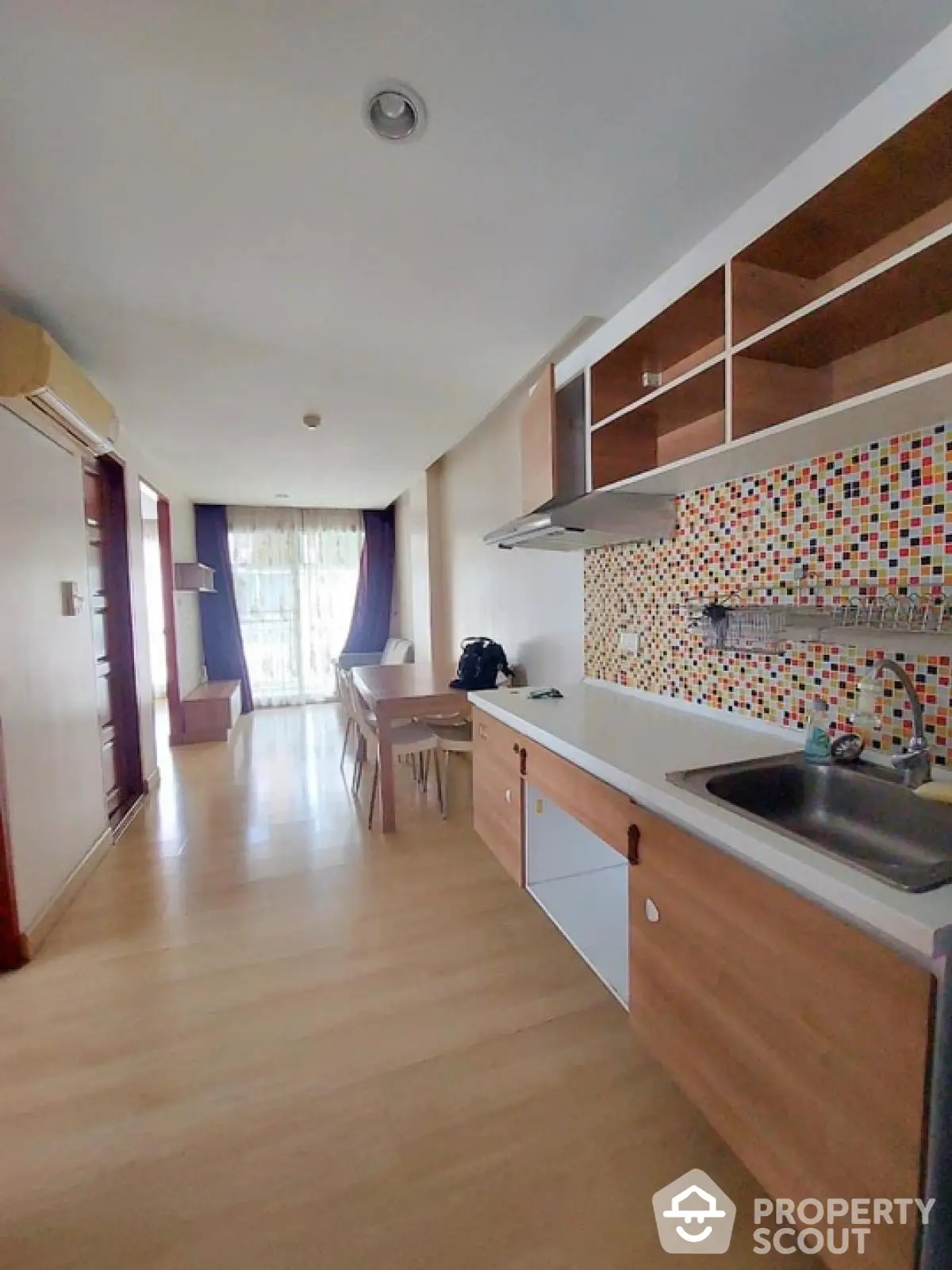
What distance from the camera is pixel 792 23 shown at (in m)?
1.10

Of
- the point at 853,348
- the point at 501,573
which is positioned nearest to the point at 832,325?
the point at 853,348

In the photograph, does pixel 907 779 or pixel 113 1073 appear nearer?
pixel 907 779

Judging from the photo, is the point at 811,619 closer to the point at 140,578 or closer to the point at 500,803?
the point at 500,803

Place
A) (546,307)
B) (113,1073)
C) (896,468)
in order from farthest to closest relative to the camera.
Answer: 1. (546,307)
2. (113,1073)
3. (896,468)

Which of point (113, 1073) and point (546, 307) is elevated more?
point (546, 307)

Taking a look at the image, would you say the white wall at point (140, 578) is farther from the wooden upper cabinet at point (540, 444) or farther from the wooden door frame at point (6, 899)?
the wooden upper cabinet at point (540, 444)

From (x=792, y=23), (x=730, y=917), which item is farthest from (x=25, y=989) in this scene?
(x=792, y=23)

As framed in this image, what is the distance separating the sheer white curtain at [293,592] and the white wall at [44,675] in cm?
396

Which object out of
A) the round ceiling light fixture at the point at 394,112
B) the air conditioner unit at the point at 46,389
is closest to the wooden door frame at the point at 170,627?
the air conditioner unit at the point at 46,389

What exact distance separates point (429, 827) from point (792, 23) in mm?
3270

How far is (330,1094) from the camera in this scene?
59.3 inches

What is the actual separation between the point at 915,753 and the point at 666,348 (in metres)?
1.47

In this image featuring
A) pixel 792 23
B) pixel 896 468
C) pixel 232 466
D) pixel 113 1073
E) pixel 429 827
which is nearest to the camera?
pixel 792 23

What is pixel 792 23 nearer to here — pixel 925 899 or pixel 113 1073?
pixel 925 899
